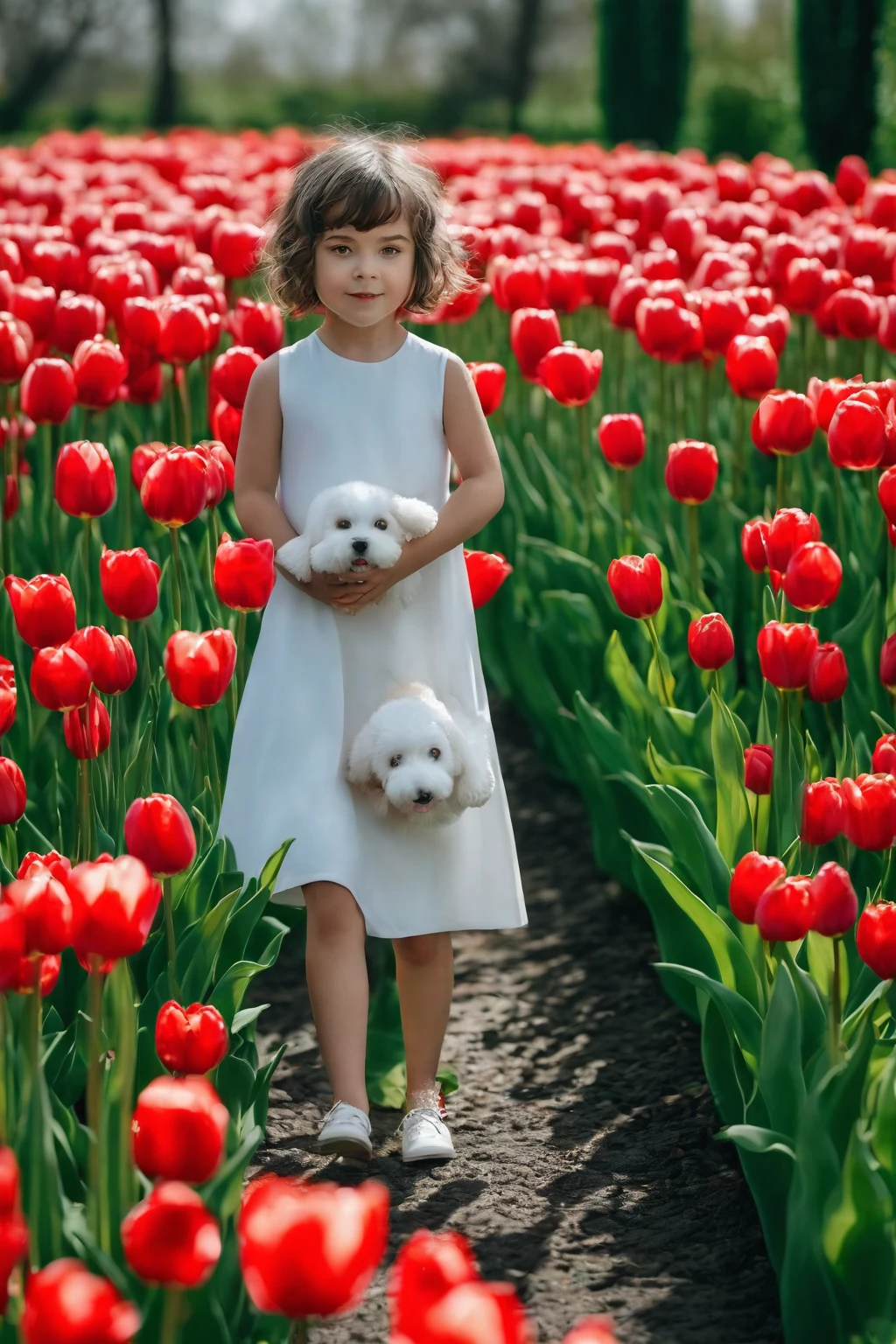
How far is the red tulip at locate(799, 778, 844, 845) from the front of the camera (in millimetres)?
2006

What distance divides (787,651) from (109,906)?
110cm

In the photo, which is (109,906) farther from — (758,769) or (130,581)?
(758,769)

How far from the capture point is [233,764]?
2555 millimetres

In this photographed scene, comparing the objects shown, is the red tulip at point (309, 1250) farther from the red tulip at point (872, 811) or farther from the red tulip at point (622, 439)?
the red tulip at point (622, 439)

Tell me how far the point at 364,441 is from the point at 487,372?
29.6 inches

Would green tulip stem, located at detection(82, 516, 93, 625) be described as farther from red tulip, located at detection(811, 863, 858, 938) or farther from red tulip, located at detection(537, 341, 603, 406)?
red tulip, located at detection(811, 863, 858, 938)

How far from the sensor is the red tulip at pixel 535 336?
3699mm

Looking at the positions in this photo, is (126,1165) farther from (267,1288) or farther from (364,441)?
(364,441)

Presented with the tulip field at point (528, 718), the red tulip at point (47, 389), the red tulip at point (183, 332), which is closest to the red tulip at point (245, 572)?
the tulip field at point (528, 718)

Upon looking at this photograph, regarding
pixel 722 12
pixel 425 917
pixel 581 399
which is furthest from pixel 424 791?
pixel 722 12

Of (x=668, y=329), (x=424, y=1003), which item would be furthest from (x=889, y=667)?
(x=668, y=329)

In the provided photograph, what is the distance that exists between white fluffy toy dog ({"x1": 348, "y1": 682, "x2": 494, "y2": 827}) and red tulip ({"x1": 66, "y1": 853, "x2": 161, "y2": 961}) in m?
0.79

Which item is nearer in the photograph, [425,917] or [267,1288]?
[267,1288]

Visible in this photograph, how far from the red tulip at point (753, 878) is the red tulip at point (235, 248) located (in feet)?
9.75
